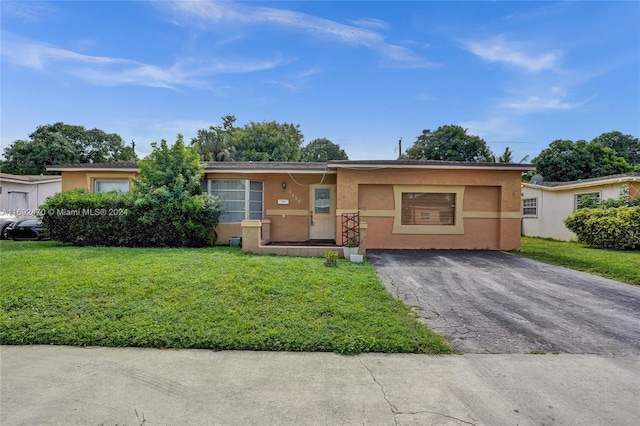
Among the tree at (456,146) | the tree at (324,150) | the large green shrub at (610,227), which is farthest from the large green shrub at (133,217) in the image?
the tree at (324,150)

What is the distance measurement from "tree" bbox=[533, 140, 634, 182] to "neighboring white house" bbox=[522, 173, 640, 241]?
10.8 metres

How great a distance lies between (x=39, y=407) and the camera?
101 inches

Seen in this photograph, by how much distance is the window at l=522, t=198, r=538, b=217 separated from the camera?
17547mm

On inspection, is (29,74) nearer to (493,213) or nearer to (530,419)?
(530,419)

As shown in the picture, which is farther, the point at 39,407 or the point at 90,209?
the point at 90,209

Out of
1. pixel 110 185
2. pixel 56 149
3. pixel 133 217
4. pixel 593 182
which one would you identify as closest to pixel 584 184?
pixel 593 182

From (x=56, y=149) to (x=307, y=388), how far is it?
3956cm

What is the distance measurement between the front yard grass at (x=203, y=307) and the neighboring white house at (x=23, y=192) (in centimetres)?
1486

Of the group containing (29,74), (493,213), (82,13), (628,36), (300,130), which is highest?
(300,130)

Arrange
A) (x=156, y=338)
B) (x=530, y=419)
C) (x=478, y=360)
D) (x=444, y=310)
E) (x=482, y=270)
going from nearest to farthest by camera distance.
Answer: (x=530, y=419) < (x=478, y=360) < (x=156, y=338) < (x=444, y=310) < (x=482, y=270)

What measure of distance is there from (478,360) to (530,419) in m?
1.01

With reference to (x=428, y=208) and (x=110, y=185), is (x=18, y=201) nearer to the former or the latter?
(x=110, y=185)

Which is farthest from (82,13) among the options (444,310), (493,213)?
(493,213)

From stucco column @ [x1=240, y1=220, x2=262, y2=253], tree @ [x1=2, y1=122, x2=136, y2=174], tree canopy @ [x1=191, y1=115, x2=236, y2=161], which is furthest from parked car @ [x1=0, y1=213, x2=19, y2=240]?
tree @ [x1=2, y1=122, x2=136, y2=174]
